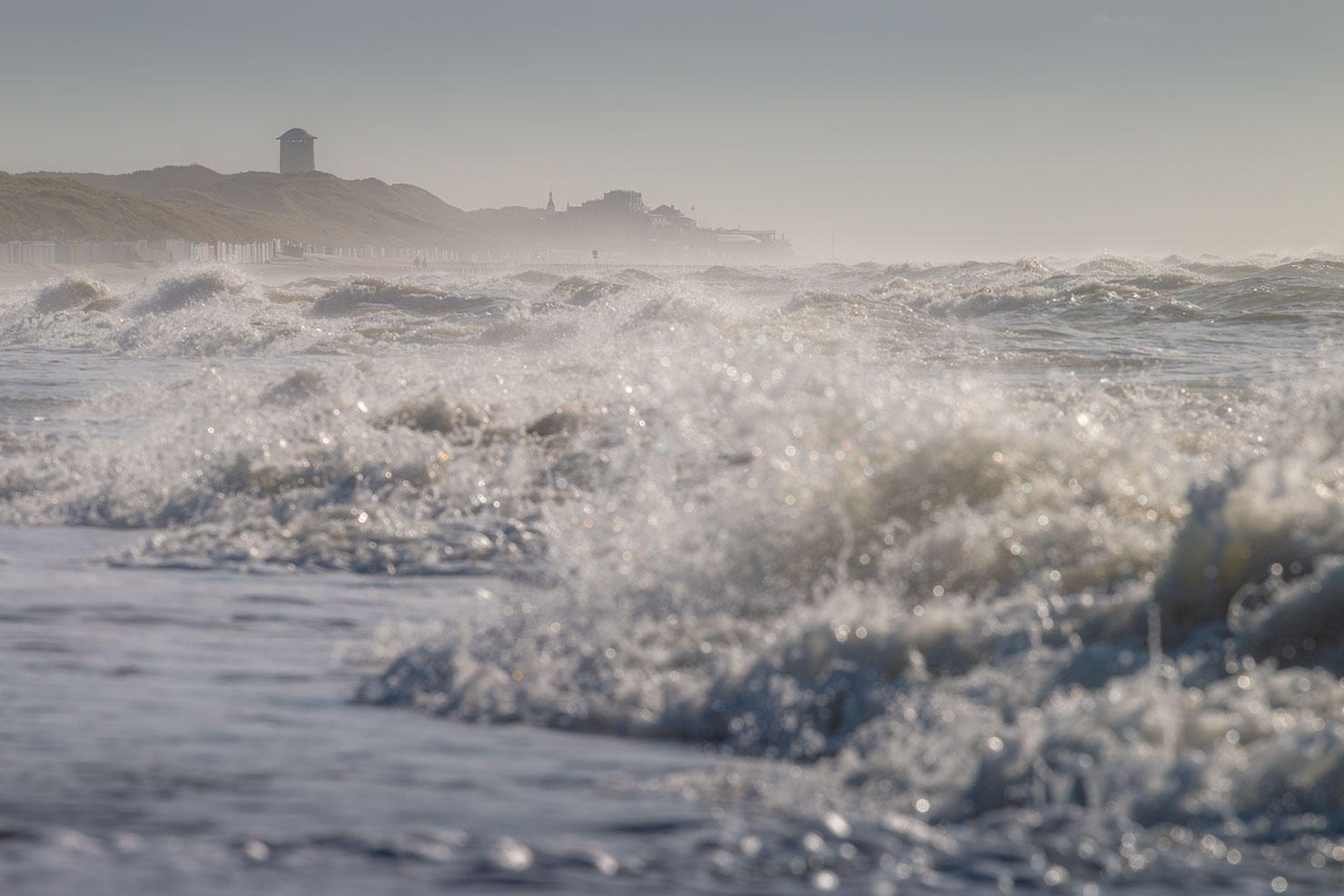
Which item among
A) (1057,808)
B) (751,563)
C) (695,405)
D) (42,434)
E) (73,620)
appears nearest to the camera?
(1057,808)

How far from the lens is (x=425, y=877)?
2969 mm

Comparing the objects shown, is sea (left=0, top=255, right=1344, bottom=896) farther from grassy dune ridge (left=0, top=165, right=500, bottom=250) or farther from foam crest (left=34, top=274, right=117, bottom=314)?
grassy dune ridge (left=0, top=165, right=500, bottom=250)

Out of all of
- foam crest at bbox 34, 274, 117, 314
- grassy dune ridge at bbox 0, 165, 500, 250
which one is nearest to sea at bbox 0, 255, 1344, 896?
foam crest at bbox 34, 274, 117, 314

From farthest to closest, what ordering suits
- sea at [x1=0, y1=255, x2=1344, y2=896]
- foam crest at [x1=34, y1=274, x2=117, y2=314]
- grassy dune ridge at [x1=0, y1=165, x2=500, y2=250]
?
1. grassy dune ridge at [x1=0, y1=165, x2=500, y2=250]
2. foam crest at [x1=34, y1=274, x2=117, y2=314]
3. sea at [x1=0, y1=255, x2=1344, y2=896]

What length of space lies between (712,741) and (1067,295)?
988 inches

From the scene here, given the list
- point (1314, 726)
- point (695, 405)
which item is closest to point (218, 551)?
point (695, 405)

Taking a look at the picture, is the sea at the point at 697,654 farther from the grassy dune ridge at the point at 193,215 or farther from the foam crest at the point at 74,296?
the grassy dune ridge at the point at 193,215

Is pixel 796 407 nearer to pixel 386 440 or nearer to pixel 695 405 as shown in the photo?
pixel 695 405

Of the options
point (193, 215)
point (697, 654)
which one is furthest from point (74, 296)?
point (193, 215)

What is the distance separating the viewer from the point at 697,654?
458cm

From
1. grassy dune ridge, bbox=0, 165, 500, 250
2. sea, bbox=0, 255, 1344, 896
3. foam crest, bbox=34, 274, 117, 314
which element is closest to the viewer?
sea, bbox=0, 255, 1344, 896

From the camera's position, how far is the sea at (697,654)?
3.11m

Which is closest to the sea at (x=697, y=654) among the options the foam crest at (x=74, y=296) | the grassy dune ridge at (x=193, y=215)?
the foam crest at (x=74, y=296)

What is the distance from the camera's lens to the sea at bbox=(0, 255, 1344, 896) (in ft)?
10.2
